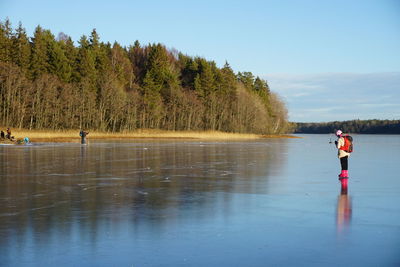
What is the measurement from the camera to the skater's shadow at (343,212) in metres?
7.26

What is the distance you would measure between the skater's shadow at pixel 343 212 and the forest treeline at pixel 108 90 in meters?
53.3

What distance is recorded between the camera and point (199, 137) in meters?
66.5

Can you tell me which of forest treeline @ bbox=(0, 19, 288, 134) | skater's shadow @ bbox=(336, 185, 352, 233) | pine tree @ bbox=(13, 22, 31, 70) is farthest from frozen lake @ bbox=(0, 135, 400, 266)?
pine tree @ bbox=(13, 22, 31, 70)

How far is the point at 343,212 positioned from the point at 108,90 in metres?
67.1

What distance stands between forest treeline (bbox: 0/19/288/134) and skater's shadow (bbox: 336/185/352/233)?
53.3 meters

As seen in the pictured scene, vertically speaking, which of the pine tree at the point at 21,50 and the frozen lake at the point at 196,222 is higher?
the pine tree at the point at 21,50

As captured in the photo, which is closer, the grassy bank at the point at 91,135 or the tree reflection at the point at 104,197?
the tree reflection at the point at 104,197

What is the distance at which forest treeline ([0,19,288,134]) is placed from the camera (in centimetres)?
6188

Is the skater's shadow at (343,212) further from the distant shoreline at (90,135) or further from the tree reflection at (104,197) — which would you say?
the distant shoreline at (90,135)

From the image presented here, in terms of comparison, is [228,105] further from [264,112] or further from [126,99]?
[126,99]

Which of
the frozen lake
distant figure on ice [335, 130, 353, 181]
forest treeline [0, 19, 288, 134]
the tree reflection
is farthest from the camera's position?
forest treeline [0, 19, 288, 134]

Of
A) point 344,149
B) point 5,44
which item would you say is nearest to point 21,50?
point 5,44

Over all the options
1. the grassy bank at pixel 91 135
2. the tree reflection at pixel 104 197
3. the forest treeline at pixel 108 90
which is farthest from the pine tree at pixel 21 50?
the tree reflection at pixel 104 197

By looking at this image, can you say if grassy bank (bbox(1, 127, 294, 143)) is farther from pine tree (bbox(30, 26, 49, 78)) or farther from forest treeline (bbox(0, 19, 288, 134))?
pine tree (bbox(30, 26, 49, 78))
